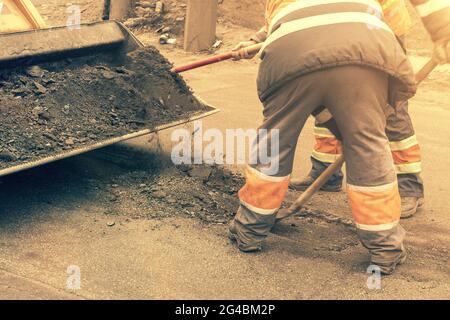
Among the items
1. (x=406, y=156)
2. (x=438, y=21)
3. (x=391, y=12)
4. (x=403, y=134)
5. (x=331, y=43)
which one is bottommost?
(x=406, y=156)

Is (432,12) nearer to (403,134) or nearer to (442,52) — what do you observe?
(442,52)

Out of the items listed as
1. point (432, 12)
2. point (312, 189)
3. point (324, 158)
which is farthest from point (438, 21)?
point (324, 158)

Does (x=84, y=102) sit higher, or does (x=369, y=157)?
(x=84, y=102)

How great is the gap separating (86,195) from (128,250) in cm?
77

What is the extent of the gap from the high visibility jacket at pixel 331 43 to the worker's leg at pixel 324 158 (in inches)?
42.7

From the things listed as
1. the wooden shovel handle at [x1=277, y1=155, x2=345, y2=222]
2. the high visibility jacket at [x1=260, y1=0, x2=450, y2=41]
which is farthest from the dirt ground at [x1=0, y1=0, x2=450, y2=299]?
the high visibility jacket at [x1=260, y1=0, x2=450, y2=41]

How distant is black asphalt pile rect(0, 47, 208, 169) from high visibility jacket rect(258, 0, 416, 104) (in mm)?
1317

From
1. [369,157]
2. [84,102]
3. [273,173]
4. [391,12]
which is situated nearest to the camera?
[369,157]

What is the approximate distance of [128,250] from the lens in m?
3.44

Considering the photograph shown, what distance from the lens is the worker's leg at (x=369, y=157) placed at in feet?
10.1

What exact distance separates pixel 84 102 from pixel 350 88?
1856 mm

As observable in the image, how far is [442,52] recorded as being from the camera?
3230mm

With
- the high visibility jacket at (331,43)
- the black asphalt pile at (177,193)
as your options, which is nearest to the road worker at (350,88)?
the high visibility jacket at (331,43)

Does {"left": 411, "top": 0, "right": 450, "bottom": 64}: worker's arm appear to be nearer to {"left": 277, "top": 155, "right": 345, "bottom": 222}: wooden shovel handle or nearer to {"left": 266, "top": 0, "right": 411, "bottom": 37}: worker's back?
{"left": 266, "top": 0, "right": 411, "bottom": 37}: worker's back
